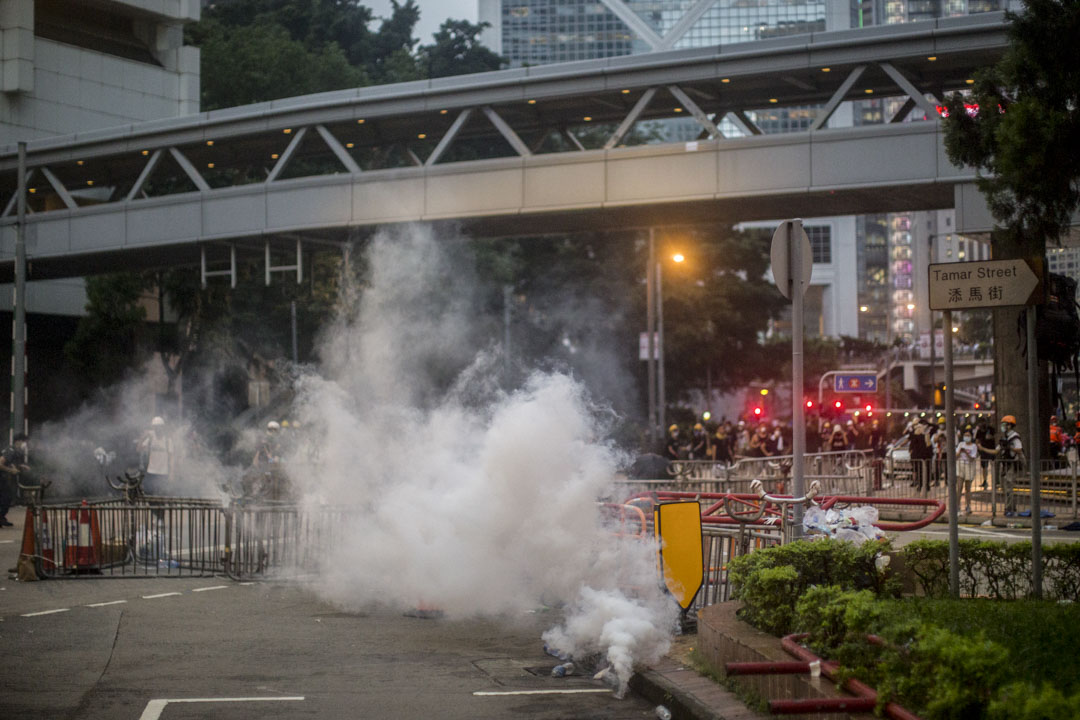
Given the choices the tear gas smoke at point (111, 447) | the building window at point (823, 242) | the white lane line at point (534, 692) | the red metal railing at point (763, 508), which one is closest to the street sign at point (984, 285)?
the red metal railing at point (763, 508)

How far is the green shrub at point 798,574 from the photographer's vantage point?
7.34 metres

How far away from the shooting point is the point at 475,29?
225 feet

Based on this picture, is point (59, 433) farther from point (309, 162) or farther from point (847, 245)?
point (847, 245)

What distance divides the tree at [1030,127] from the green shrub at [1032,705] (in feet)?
19.2

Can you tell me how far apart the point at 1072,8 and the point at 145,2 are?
38.0 meters

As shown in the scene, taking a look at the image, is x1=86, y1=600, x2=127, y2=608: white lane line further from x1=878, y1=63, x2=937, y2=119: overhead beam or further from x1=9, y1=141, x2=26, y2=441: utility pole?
A: x1=9, y1=141, x2=26, y2=441: utility pole

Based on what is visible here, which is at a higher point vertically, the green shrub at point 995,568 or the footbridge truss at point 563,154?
the footbridge truss at point 563,154

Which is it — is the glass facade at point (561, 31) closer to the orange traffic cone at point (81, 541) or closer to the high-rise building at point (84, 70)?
the high-rise building at point (84, 70)

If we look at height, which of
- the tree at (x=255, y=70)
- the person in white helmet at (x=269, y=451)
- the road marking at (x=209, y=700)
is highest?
the tree at (x=255, y=70)

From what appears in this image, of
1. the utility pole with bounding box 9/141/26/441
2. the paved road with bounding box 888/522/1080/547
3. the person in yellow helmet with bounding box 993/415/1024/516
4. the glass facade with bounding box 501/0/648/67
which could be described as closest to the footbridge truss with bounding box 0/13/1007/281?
the utility pole with bounding box 9/141/26/441

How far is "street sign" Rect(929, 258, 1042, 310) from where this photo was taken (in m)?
7.47

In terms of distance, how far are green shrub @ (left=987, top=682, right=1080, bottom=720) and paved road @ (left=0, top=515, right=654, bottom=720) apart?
302 centimetres

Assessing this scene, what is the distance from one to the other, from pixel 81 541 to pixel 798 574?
1012 centimetres

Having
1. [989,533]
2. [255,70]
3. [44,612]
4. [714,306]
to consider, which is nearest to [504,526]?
[44,612]
